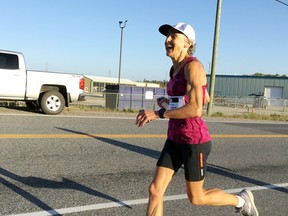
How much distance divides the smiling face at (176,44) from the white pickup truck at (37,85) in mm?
9919

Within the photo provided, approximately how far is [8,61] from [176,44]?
33.2 ft

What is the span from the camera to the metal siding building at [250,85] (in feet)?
173

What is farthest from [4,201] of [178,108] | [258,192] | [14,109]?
[14,109]

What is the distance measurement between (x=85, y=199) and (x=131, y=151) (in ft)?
10.7

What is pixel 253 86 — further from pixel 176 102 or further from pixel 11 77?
pixel 176 102

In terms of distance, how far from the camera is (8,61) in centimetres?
1234

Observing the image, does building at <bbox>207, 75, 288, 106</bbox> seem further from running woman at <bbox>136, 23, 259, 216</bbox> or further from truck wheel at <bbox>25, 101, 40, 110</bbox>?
running woman at <bbox>136, 23, 259, 216</bbox>

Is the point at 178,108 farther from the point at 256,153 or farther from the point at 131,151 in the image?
the point at 256,153

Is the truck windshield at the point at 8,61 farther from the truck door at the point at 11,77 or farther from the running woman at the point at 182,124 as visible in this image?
the running woman at the point at 182,124

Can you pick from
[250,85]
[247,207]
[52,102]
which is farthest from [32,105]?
[250,85]

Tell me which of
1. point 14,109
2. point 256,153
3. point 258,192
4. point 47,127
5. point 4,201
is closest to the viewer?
point 4,201

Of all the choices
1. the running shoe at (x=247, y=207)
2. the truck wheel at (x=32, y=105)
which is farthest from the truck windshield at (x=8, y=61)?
the running shoe at (x=247, y=207)

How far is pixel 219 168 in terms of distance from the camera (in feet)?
22.5

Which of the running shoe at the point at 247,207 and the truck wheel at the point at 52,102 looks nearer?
the running shoe at the point at 247,207
